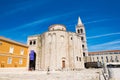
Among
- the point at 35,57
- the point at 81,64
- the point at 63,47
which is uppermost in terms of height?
the point at 63,47

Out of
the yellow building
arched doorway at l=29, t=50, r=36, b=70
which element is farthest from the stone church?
the yellow building

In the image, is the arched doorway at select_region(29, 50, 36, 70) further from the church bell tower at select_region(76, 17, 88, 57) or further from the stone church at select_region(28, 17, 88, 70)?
the church bell tower at select_region(76, 17, 88, 57)

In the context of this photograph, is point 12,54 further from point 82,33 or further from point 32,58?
point 82,33

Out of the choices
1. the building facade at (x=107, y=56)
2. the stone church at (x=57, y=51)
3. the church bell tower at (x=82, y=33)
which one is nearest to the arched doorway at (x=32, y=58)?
the stone church at (x=57, y=51)

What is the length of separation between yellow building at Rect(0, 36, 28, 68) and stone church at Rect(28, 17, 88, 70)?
371 inches

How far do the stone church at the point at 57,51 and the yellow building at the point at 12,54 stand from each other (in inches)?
371

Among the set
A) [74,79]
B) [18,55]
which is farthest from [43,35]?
[74,79]

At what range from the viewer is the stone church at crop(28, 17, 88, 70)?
33812mm

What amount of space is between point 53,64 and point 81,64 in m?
10.4

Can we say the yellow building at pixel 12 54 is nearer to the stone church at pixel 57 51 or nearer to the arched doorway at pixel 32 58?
the stone church at pixel 57 51

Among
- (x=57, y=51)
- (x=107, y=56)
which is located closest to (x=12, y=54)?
(x=57, y=51)

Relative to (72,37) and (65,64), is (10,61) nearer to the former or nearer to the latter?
(65,64)

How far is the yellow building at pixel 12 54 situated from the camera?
66.5 ft

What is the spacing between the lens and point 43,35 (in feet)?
125
